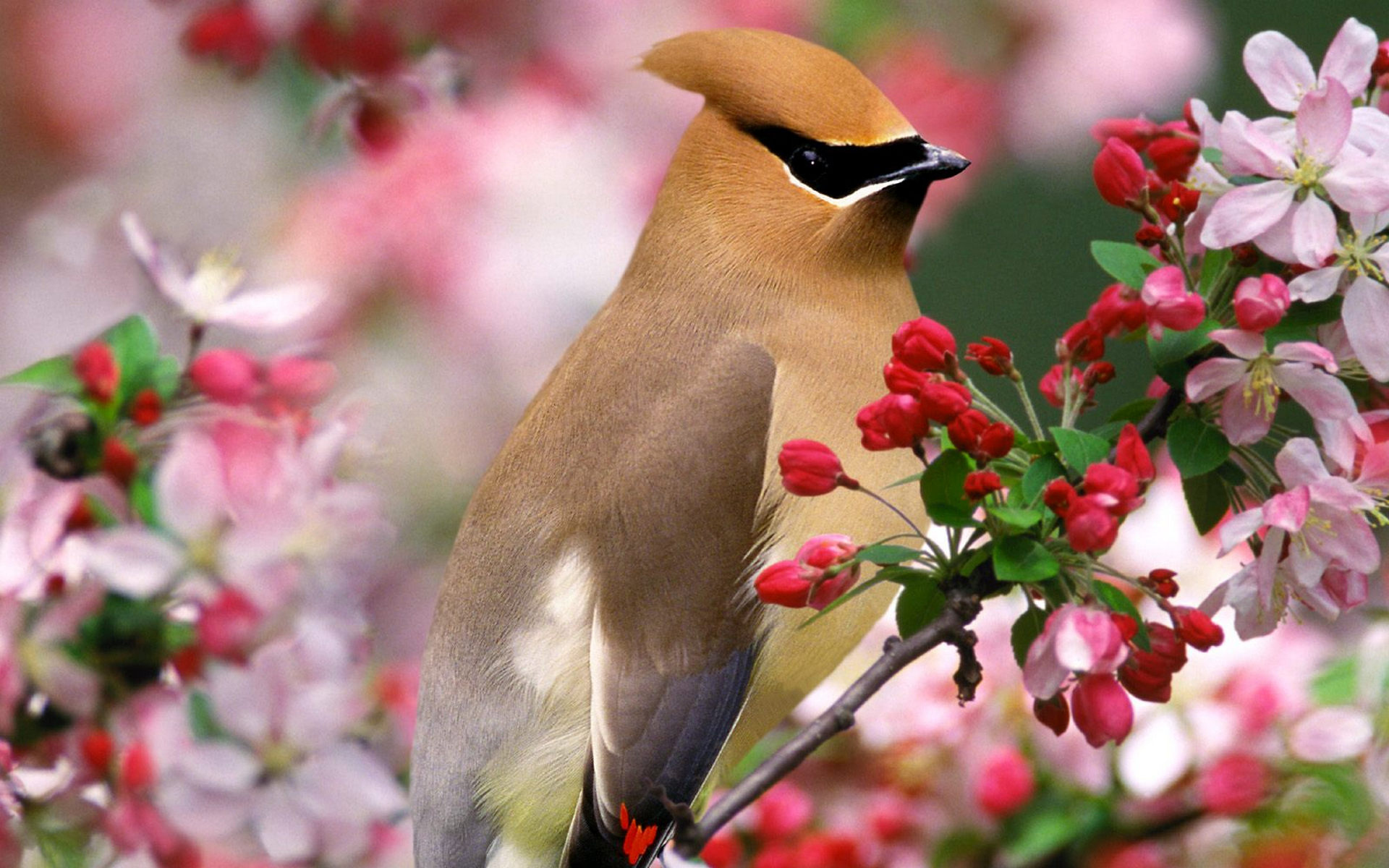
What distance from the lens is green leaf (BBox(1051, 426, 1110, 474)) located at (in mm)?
780

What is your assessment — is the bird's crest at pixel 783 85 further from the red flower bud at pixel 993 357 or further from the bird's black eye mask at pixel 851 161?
the red flower bud at pixel 993 357

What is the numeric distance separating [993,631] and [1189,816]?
20 cm

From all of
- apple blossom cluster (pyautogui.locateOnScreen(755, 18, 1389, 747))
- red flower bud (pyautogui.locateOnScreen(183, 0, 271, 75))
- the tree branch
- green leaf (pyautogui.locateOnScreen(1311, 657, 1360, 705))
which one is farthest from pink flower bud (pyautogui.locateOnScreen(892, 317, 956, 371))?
red flower bud (pyautogui.locateOnScreen(183, 0, 271, 75))

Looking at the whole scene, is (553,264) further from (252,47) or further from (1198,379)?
(1198,379)

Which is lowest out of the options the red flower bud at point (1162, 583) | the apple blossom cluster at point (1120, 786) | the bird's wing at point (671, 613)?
the apple blossom cluster at point (1120, 786)

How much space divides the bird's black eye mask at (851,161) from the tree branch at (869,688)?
0.24 meters

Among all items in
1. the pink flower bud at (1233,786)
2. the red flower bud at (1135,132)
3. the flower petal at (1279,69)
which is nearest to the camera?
the flower petal at (1279,69)

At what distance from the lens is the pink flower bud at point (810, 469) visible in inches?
31.9

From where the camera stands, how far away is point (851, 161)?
37.9 inches

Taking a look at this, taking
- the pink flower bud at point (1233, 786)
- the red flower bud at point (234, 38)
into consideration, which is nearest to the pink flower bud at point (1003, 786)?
the pink flower bud at point (1233, 786)

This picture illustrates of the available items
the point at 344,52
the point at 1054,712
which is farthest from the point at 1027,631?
the point at 344,52

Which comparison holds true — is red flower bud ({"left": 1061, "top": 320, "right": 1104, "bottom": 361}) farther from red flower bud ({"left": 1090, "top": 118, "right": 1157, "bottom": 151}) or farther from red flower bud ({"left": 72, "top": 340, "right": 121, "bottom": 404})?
red flower bud ({"left": 72, "top": 340, "right": 121, "bottom": 404})

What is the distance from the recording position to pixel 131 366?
954mm

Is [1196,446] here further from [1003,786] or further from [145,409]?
[145,409]
